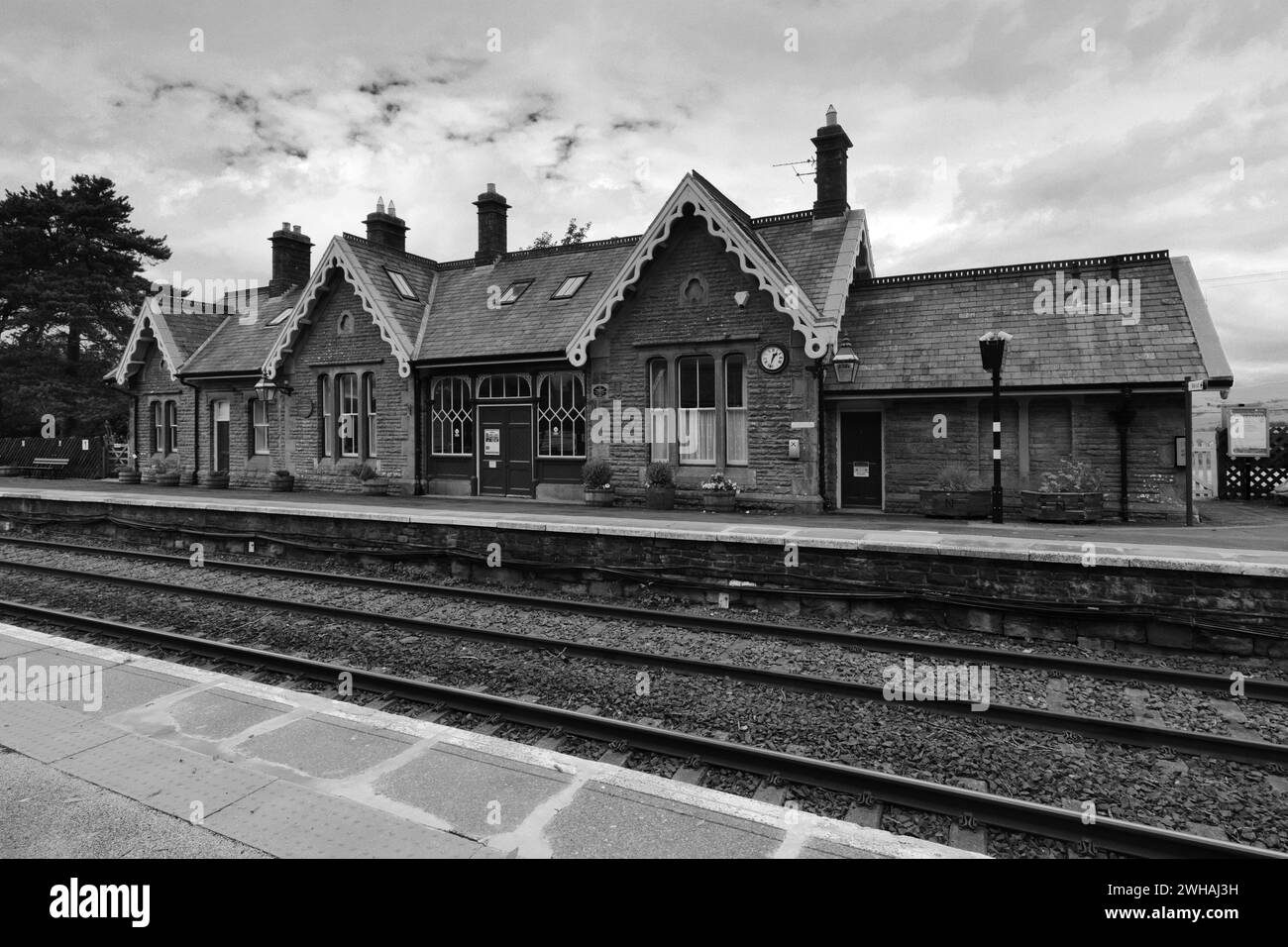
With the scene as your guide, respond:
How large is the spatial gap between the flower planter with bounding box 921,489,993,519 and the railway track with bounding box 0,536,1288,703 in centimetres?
708

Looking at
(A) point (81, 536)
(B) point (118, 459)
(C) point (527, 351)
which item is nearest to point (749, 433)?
(C) point (527, 351)

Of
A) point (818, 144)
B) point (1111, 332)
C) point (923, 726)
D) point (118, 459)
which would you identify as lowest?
point (923, 726)

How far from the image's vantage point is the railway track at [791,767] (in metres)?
Result: 4.36

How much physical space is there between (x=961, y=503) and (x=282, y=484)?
19615 millimetres

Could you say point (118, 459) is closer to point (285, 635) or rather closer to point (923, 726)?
point (285, 635)

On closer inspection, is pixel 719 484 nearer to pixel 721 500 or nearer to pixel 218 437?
pixel 721 500

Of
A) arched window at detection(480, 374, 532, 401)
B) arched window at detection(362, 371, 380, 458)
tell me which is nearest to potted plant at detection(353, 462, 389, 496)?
arched window at detection(362, 371, 380, 458)

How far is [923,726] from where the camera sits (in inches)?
248

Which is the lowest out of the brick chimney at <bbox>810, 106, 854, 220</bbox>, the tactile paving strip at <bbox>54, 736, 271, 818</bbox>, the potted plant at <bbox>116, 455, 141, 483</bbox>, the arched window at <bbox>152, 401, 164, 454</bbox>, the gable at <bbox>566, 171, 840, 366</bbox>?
the tactile paving strip at <bbox>54, 736, 271, 818</bbox>

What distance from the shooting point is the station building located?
1549cm

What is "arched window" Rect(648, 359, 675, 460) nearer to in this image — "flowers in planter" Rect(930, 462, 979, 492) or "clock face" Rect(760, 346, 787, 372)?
"clock face" Rect(760, 346, 787, 372)

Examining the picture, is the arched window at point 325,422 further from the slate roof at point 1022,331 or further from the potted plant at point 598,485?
the slate roof at point 1022,331

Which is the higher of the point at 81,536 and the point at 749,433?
the point at 749,433
